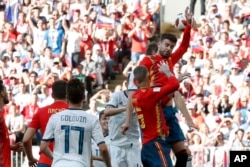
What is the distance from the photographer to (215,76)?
78.8ft

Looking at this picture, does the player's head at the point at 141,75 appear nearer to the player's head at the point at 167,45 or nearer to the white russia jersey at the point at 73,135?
the player's head at the point at 167,45

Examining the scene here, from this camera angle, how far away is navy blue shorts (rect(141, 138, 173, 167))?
15.2 m

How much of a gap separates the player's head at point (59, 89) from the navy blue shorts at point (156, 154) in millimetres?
1516

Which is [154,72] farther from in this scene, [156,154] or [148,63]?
[156,154]

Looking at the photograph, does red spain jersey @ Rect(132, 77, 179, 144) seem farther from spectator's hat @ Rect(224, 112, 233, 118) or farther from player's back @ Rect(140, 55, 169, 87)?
spectator's hat @ Rect(224, 112, 233, 118)

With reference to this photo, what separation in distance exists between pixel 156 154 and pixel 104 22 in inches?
504

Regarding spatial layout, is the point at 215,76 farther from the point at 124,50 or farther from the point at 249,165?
the point at 249,165

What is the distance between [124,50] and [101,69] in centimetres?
114

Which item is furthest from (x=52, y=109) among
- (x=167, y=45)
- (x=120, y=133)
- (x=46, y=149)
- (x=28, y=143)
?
(x=120, y=133)

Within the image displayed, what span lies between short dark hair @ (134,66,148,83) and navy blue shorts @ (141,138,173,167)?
85 cm

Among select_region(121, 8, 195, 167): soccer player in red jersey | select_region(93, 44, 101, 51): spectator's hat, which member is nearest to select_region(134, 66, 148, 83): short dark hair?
select_region(121, 8, 195, 167): soccer player in red jersey

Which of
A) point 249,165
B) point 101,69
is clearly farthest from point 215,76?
point 249,165

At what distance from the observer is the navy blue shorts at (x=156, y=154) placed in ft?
49.8

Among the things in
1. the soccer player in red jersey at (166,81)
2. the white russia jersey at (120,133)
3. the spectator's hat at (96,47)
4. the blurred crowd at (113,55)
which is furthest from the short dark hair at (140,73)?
the spectator's hat at (96,47)
